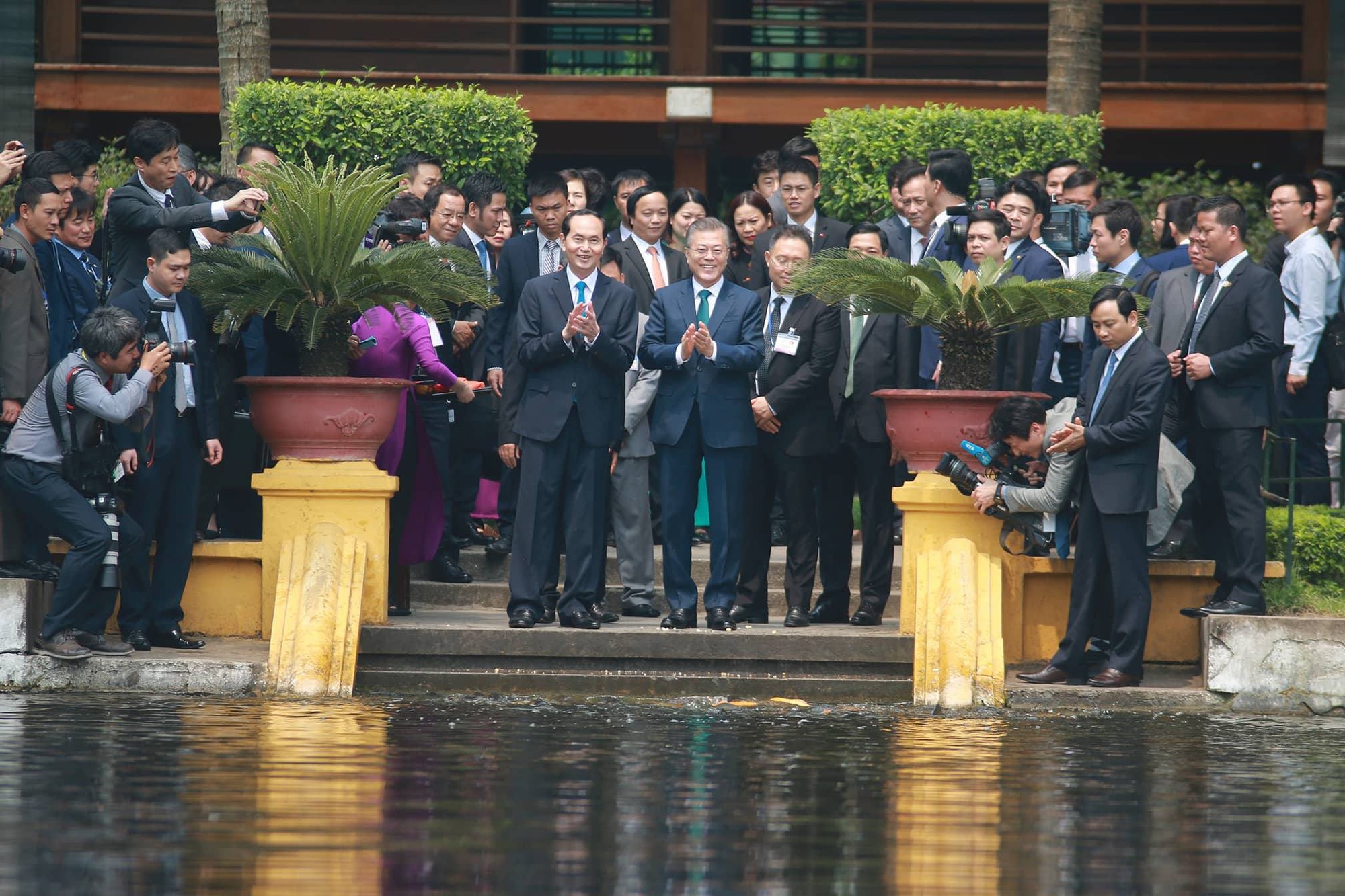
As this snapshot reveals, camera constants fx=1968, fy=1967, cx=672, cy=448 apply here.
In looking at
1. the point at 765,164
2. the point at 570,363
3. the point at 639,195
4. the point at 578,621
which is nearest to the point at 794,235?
the point at 570,363

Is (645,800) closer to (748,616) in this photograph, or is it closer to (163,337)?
(748,616)

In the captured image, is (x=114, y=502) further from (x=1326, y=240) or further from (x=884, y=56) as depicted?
(x=884, y=56)

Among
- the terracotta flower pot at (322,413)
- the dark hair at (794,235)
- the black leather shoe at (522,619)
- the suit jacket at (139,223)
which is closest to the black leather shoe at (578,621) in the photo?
the black leather shoe at (522,619)

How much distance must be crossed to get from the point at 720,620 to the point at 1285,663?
2.73 meters

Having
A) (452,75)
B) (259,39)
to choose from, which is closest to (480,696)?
(259,39)

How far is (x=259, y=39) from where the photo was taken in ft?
49.1

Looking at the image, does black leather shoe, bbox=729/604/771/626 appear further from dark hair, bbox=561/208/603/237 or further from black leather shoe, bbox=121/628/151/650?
black leather shoe, bbox=121/628/151/650

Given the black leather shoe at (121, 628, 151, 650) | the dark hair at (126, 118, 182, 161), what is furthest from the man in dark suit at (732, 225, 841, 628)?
the dark hair at (126, 118, 182, 161)

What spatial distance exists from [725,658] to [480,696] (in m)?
1.20

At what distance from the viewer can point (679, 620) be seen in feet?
32.1

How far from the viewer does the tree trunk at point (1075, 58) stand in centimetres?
1516

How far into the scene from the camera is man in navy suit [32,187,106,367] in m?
10.0

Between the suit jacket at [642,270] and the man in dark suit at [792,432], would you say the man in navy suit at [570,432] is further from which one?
the suit jacket at [642,270]

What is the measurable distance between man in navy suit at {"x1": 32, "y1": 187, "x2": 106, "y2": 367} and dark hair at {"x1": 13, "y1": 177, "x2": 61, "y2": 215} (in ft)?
0.44
